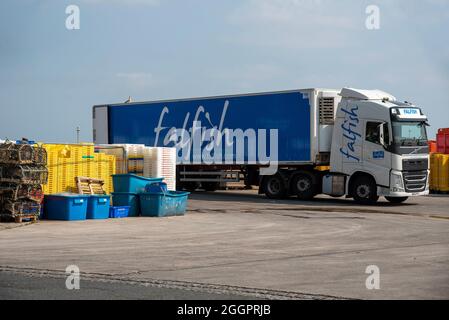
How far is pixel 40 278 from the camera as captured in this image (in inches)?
403

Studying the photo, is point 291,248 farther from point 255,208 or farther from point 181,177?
point 181,177

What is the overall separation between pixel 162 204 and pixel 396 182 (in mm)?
8520

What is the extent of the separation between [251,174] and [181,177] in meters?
3.72

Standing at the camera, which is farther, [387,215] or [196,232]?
[387,215]

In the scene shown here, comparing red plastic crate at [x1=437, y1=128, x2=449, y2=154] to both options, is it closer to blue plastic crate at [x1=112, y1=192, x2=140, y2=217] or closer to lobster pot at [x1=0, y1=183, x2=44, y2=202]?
blue plastic crate at [x1=112, y1=192, x2=140, y2=217]

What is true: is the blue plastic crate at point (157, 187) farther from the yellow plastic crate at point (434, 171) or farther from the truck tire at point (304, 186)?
the yellow plastic crate at point (434, 171)

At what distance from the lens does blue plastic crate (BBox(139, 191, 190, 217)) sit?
2139 centimetres

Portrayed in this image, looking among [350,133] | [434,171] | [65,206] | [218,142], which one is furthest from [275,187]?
[65,206]

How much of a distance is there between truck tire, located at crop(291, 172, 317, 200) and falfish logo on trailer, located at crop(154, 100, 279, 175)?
1071 mm

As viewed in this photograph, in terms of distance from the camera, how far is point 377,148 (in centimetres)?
2572

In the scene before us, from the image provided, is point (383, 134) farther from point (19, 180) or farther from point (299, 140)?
point (19, 180)

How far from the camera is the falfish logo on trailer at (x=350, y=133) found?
86.3ft
